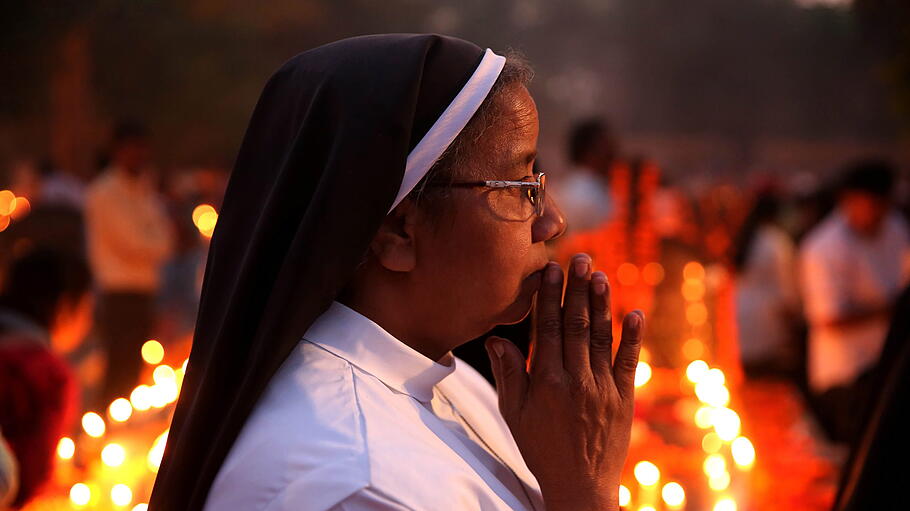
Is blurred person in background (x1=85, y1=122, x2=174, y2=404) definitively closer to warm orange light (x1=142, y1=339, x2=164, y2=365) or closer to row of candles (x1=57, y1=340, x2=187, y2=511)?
warm orange light (x1=142, y1=339, x2=164, y2=365)

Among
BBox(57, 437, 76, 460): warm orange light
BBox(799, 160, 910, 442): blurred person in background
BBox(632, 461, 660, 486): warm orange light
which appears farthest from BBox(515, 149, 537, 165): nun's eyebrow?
BBox(799, 160, 910, 442): blurred person in background

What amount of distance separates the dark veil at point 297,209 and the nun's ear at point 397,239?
0.41ft

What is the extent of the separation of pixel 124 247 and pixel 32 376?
13.7 ft

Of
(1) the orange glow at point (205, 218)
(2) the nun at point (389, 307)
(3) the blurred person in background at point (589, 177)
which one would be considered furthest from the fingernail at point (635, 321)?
(1) the orange glow at point (205, 218)

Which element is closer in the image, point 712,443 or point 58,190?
point 712,443

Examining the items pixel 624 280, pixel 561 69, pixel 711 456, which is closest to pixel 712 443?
pixel 711 456

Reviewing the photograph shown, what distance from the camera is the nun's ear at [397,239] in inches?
70.4

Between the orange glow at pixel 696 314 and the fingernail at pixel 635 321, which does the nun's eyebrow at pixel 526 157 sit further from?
the orange glow at pixel 696 314

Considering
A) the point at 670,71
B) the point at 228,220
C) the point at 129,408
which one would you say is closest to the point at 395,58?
the point at 228,220

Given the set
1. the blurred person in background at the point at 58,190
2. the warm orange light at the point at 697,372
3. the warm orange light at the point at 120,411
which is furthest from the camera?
the blurred person in background at the point at 58,190

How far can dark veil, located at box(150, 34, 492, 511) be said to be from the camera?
1630 millimetres

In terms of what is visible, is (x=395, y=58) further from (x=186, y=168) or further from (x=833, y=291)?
(x=186, y=168)

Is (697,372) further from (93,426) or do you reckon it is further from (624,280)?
(93,426)

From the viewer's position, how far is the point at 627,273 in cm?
565
